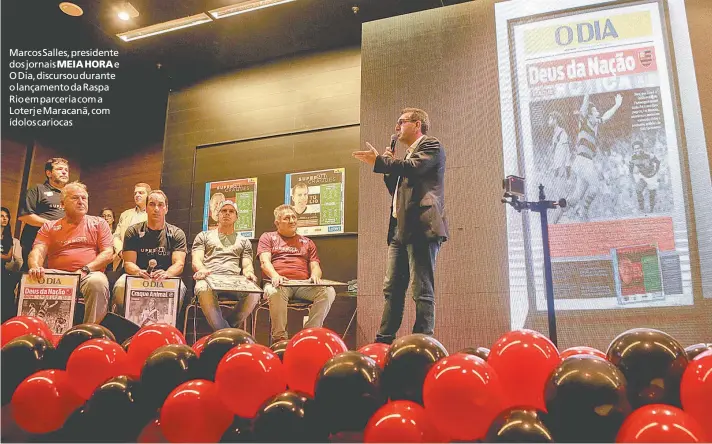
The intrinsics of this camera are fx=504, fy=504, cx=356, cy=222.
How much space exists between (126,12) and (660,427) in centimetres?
532

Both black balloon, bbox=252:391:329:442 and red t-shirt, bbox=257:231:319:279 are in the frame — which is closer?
black balloon, bbox=252:391:329:442

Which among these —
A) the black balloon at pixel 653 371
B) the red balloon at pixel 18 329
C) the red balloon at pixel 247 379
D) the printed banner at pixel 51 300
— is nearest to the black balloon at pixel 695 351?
the black balloon at pixel 653 371

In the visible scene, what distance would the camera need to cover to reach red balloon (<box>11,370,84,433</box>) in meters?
1.35

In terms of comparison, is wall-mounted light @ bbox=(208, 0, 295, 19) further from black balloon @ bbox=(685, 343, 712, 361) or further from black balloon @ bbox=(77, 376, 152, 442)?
black balloon @ bbox=(685, 343, 712, 361)

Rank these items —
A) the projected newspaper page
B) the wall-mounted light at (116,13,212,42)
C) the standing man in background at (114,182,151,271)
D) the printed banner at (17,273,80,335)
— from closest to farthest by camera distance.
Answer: the printed banner at (17,273,80,335)
the projected newspaper page
the standing man in background at (114,182,151,271)
the wall-mounted light at (116,13,212,42)

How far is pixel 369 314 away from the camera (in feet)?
12.7

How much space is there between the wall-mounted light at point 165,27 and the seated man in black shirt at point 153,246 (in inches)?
86.0

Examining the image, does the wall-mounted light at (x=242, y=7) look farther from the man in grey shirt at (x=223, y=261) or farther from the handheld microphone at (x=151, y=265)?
the handheld microphone at (x=151, y=265)

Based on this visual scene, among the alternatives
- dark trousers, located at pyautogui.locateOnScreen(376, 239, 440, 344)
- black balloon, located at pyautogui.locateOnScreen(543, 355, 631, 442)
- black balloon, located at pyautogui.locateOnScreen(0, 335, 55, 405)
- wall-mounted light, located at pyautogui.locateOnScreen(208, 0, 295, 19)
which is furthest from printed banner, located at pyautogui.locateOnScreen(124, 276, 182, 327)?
wall-mounted light, located at pyautogui.locateOnScreen(208, 0, 295, 19)

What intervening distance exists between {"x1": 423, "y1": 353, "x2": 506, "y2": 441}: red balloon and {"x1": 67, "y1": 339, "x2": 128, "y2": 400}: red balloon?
35.7 inches

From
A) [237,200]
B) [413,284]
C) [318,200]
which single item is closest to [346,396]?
[413,284]

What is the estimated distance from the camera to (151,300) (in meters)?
3.12

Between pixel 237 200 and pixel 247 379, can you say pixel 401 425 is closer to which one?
pixel 247 379

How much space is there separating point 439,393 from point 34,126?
7.40 meters
